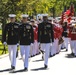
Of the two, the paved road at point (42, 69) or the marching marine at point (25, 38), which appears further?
the marching marine at point (25, 38)

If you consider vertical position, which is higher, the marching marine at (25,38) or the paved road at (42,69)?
the marching marine at (25,38)

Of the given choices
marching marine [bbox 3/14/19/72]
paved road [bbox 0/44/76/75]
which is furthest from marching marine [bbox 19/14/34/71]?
paved road [bbox 0/44/76/75]

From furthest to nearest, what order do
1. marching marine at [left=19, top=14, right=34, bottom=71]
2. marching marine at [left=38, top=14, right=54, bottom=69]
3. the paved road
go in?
marching marine at [left=38, top=14, right=54, bottom=69] → marching marine at [left=19, top=14, right=34, bottom=71] → the paved road

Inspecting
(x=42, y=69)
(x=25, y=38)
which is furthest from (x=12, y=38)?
(x=42, y=69)

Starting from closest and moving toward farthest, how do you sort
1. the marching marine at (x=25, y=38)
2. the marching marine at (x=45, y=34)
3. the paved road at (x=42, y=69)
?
the paved road at (x=42, y=69) → the marching marine at (x=25, y=38) → the marching marine at (x=45, y=34)

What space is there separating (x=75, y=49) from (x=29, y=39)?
6314 mm

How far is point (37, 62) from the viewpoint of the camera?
16.4 meters

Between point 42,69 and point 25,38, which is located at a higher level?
point 25,38

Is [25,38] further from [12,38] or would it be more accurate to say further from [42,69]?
[42,69]

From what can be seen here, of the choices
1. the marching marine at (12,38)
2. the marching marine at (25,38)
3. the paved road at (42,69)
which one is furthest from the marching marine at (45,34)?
the marching marine at (12,38)

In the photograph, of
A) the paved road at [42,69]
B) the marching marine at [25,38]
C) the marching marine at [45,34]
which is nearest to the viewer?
the paved road at [42,69]

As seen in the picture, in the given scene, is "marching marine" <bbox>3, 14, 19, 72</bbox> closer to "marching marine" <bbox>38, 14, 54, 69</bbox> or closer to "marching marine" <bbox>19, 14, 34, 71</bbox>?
"marching marine" <bbox>19, 14, 34, 71</bbox>

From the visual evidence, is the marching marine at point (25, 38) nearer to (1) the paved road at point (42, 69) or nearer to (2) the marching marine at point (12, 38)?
(2) the marching marine at point (12, 38)

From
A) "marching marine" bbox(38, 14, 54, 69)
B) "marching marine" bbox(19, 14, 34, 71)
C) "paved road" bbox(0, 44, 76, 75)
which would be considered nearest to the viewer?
"paved road" bbox(0, 44, 76, 75)
